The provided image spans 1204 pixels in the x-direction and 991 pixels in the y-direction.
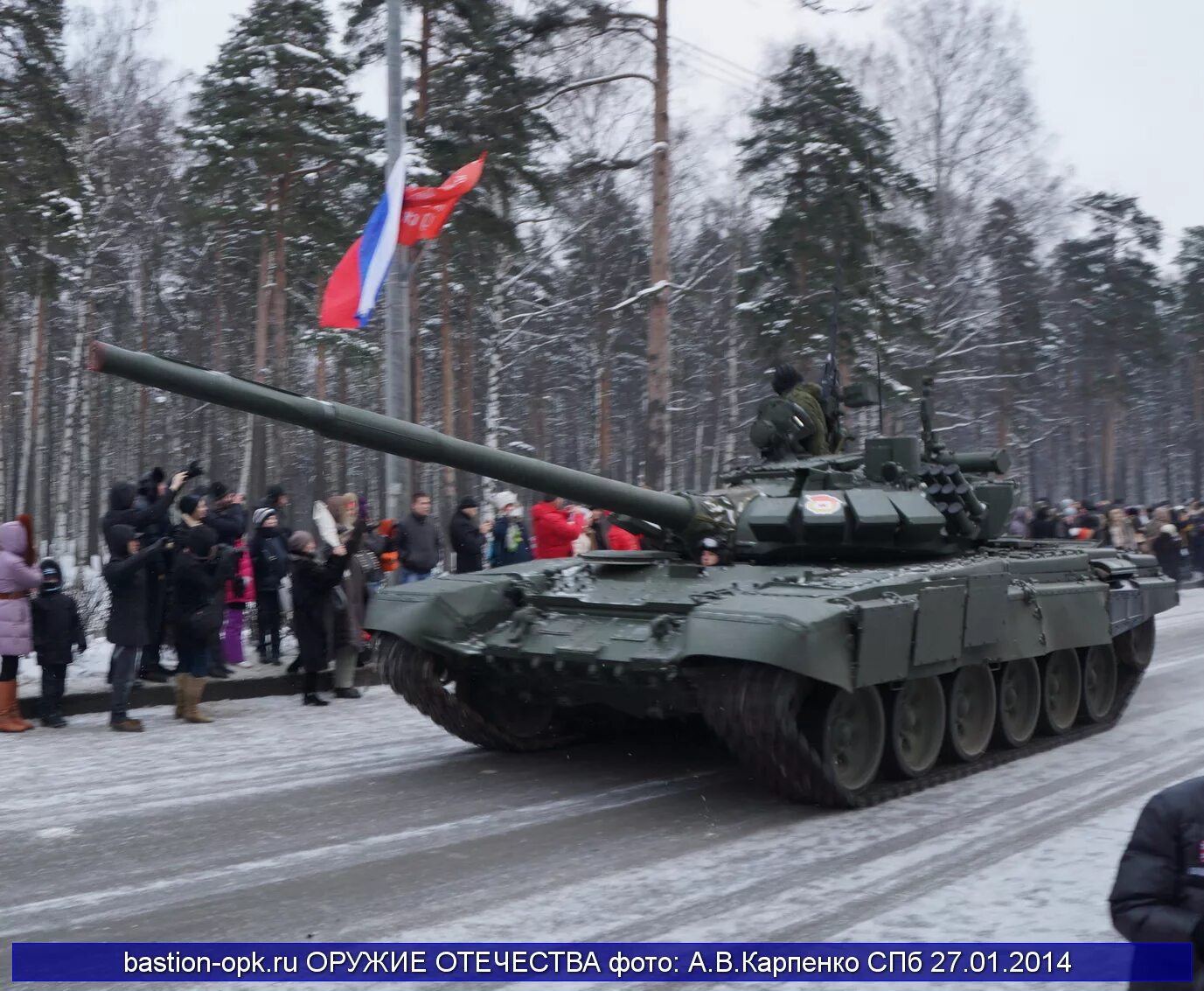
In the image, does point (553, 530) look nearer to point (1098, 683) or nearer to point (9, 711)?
point (1098, 683)

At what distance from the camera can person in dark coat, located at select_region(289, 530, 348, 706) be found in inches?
406

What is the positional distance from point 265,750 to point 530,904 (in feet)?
12.6

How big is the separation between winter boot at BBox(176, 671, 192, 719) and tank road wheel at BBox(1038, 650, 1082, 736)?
608 centimetres

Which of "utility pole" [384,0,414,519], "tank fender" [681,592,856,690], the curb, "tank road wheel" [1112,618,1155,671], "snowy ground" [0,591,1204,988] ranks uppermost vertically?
"utility pole" [384,0,414,519]

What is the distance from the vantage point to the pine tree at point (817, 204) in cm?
2222

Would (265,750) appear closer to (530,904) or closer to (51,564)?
(51,564)

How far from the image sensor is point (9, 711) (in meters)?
9.11

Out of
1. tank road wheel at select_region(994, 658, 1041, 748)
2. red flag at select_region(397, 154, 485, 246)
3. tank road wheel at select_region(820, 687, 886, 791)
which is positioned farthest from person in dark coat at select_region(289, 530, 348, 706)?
tank road wheel at select_region(994, 658, 1041, 748)

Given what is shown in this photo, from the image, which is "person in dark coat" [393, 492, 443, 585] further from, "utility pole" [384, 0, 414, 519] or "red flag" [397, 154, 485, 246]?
"red flag" [397, 154, 485, 246]

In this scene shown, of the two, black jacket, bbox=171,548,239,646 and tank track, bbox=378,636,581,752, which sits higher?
black jacket, bbox=171,548,239,646

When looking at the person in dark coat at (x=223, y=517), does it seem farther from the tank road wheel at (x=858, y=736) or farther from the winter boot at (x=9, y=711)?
the tank road wheel at (x=858, y=736)

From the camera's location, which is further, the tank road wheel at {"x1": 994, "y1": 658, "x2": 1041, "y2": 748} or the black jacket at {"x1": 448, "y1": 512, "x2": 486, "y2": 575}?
the black jacket at {"x1": 448, "y1": 512, "x2": 486, "y2": 575}

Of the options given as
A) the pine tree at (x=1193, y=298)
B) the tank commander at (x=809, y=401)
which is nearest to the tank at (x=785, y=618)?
the tank commander at (x=809, y=401)

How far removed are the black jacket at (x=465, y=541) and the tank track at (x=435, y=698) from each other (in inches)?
174
